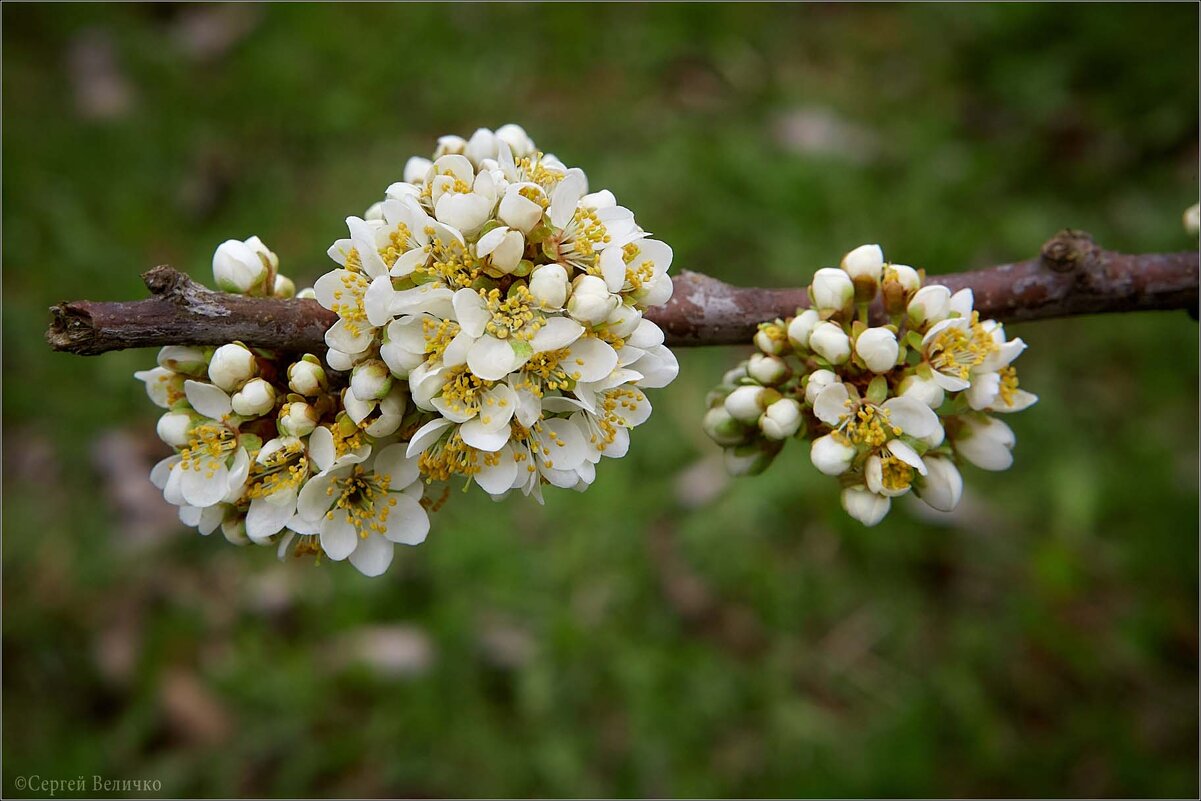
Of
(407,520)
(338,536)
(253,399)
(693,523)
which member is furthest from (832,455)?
(693,523)

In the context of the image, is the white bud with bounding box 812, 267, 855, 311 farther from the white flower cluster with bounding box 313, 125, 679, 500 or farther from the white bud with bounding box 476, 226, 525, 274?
the white bud with bounding box 476, 226, 525, 274

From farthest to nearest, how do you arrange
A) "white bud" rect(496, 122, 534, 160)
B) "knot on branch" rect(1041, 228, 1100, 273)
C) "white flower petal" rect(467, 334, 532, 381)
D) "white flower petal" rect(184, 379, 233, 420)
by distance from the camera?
"white bud" rect(496, 122, 534, 160) → "knot on branch" rect(1041, 228, 1100, 273) → "white flower petal" rect(184, 379, 233, 420) → "white flower petal" rect(467, 334, 532, 381)

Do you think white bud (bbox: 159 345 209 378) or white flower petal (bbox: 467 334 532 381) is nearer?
white flower petal (bbox: 467 334 532 381)

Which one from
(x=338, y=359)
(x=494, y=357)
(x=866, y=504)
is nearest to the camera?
(x=494, y=357)

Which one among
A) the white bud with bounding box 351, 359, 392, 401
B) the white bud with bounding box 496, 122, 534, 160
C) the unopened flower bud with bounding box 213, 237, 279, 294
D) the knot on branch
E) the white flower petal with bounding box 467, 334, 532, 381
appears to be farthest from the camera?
the white bud with bounding box 496, 122, 534, 160

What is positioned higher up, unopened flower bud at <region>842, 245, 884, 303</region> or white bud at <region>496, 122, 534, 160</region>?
white bud at <region>496, 122, 534, 160</region>

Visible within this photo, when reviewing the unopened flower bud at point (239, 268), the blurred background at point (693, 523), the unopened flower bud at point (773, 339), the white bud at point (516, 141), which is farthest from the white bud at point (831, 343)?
the blurred background at point (693, 523)

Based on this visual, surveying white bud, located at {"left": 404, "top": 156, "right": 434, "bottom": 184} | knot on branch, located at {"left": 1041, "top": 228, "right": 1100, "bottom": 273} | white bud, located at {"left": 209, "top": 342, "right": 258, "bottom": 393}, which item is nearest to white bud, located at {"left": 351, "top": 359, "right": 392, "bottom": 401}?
white bud, located at {"left": 209, "top": 342, "right": 258, "bottom": 393}

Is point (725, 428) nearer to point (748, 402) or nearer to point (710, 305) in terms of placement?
point (748, 402)
